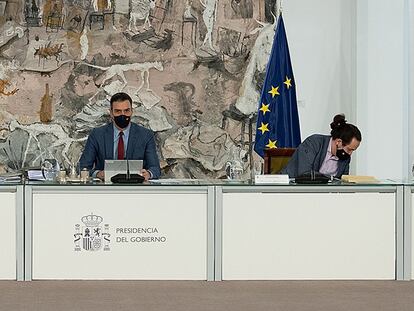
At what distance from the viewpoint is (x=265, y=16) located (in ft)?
26.4

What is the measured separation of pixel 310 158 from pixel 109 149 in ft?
5.43

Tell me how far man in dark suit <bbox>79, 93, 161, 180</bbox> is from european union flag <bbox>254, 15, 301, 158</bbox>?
1.40 m

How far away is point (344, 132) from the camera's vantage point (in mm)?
5949

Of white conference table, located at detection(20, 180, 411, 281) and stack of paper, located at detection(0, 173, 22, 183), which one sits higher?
stack of paper, located at detection(0, 173, 22, 183)

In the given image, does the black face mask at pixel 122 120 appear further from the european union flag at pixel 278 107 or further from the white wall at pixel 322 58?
the white wall at pixel 322 58

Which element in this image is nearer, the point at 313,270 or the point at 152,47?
the point at 313,270

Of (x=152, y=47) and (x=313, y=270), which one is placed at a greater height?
(x=152, y=47)

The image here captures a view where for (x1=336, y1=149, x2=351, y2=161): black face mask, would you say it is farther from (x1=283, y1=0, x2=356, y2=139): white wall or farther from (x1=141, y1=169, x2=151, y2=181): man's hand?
(x1=283, y1=0, x2=356, y2=139): white wall

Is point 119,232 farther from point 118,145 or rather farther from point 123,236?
point 118,145

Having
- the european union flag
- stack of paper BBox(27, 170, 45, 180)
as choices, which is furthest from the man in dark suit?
the european union flag

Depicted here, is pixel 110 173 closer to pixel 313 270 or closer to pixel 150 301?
pixel 313 270

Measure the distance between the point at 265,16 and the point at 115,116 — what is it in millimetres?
2144

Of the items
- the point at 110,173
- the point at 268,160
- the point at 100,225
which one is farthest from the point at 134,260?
the point at 268,160

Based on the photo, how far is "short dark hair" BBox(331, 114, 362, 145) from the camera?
5934mm
